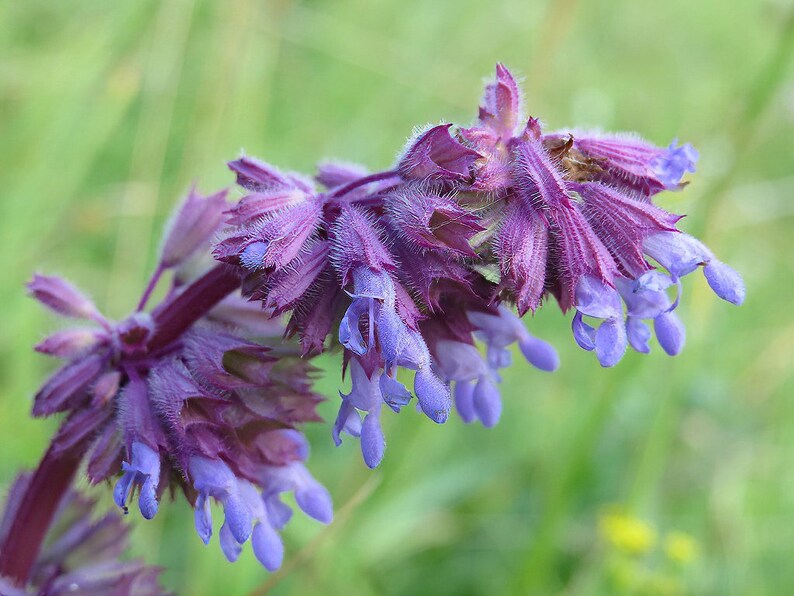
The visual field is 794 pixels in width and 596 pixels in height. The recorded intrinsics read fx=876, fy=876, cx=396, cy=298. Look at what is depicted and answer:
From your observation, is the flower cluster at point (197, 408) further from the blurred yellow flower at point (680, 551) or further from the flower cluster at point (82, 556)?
the blurred yellow flower at point (680, 551)

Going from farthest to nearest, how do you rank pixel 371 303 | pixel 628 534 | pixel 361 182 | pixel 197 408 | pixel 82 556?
pixel 628 534
pixel 82 556
pixel 197 408
pixel 361 182
pixel 371 303

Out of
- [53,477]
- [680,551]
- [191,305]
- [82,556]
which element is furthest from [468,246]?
[680,551]

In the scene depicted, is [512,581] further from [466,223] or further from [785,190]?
[785,190]

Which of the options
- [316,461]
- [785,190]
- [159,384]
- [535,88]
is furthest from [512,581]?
[785,190]

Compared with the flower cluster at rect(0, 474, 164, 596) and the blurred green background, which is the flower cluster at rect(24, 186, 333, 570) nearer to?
the flower cluster at rect(0, 474, 164, 596)

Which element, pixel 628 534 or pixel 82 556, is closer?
pixel 82 556

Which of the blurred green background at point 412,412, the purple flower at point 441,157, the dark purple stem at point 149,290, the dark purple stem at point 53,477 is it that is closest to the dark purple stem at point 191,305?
the dark purple stem at point 53,477

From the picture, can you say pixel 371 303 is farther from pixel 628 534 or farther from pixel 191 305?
pixel 628 534
